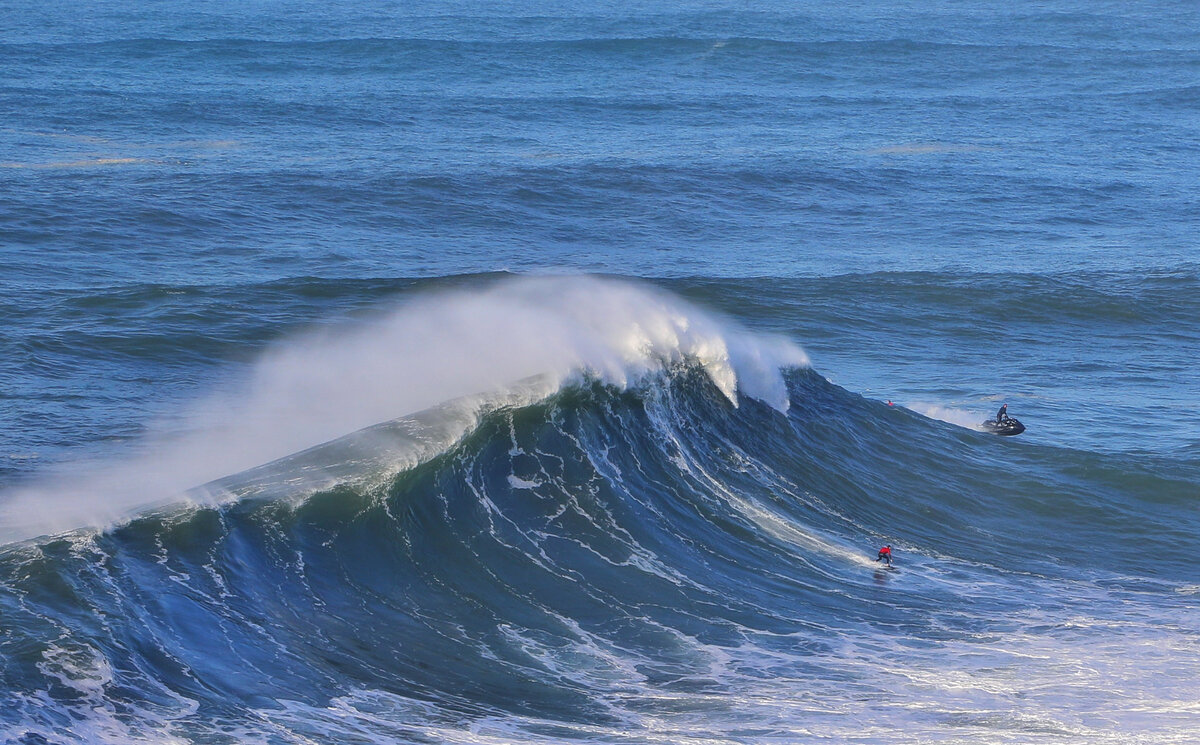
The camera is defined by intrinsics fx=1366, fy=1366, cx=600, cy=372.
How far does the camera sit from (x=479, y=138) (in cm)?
5009

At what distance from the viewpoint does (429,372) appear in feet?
71.3

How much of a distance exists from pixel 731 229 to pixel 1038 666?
88.4 ft

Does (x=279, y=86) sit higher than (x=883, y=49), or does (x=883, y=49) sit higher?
(x=883, y=49)

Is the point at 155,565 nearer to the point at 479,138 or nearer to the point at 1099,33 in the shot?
the point at 479,138

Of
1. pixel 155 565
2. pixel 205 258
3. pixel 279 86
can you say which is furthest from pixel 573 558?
pixel 279 86

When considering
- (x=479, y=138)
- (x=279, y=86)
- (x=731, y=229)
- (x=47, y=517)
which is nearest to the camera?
(x=47, y=517)

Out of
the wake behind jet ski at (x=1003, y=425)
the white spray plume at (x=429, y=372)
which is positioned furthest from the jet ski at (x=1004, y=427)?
the white spray plume at (x=429, y=372)

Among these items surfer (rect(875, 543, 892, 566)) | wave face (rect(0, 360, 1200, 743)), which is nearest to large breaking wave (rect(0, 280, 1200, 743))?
wave face (rect(0, 360, 1200, 743))

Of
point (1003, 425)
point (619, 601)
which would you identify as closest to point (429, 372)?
point (619, 601)

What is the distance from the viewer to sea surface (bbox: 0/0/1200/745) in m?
12.9

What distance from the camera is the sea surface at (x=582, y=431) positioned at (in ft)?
42.4

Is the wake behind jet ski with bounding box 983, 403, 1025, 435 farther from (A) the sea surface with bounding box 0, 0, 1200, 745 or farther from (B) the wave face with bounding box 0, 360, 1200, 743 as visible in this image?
(B) the wave face with bounding box 0, 360, 1200, 743

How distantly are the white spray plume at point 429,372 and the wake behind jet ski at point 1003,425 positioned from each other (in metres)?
3.51

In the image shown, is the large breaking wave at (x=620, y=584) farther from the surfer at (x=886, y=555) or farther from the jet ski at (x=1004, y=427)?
the jet ski at (x=1004, y=427)
